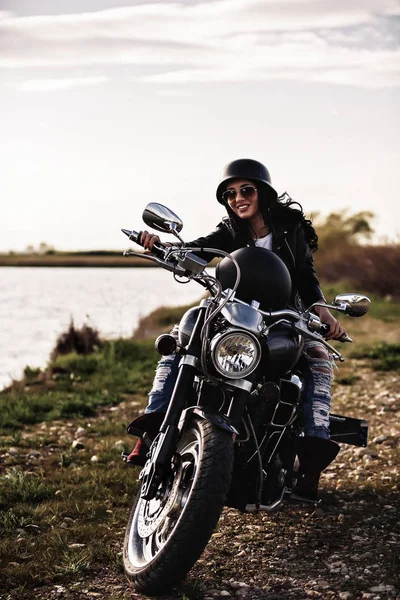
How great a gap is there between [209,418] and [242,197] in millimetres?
1652

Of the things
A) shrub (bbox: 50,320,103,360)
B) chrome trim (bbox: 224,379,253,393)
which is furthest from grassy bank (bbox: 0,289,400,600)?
chrome trim (bbox: 224,379,253,393)

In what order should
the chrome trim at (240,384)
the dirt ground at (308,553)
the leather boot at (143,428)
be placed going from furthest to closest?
the leather boot at (143,428) → the dirt ground at (308,553) → the chrome trim at (240,384)

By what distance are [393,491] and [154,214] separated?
284cm

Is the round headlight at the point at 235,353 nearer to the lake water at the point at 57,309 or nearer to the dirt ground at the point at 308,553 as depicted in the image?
the dirt ground at the point at 308,553

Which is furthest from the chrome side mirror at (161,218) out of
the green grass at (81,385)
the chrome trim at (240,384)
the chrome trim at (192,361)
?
the green grass at (81,385)

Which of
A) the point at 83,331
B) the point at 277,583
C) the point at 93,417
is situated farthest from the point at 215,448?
the point at 83,331

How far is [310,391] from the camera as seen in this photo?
14.3 feet

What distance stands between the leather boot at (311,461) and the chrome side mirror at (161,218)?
149 cm

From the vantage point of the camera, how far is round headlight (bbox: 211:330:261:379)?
352 centimetres

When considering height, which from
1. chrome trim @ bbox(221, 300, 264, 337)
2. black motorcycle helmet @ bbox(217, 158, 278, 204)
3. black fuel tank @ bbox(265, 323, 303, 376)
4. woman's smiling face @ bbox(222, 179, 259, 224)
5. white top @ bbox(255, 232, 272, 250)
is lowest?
black fuel tank @ bbox(265, 323, 303, 376)

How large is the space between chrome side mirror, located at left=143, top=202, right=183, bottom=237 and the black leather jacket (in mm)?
1159

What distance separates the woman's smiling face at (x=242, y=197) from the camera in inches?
184

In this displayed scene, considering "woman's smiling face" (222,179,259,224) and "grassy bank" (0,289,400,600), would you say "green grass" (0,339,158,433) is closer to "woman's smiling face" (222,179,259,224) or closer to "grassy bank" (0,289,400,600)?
"grassy bank" (0,289,400,600)

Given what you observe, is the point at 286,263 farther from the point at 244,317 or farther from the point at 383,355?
the point at 383,355
